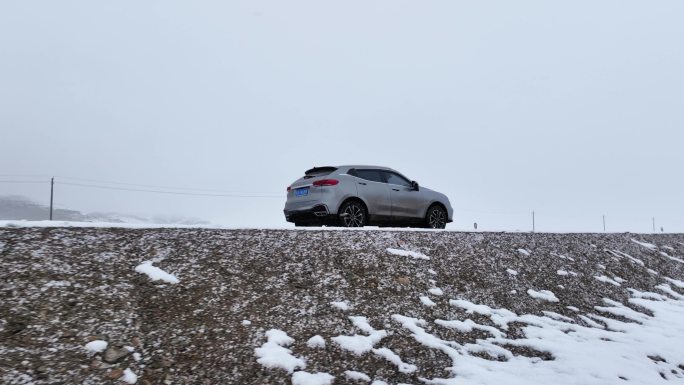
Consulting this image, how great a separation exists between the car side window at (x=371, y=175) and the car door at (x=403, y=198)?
0.21 metres

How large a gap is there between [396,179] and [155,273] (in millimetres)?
7347

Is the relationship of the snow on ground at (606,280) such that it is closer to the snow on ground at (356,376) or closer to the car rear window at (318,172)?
the car rear window at (318,172)

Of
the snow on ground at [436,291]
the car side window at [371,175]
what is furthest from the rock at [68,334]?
the car side window at [371,175]

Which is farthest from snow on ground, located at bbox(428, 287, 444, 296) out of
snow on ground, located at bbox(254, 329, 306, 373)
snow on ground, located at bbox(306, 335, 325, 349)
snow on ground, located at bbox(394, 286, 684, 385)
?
snow on ground, located at bbox(254, 329, 306, 373)

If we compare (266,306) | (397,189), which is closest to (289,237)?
(266,306)

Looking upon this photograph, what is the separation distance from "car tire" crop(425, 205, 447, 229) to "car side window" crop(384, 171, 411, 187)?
3.34 feet

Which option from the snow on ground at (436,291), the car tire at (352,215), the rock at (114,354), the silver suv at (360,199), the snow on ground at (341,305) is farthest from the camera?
the car tire at (352,215)

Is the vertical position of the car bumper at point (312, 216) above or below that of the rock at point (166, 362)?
above

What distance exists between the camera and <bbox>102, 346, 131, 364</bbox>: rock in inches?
A: 183

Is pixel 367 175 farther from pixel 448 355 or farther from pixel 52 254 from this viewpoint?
pixel 52 254

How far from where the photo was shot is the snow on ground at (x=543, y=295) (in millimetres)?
8031

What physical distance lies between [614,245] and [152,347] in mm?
11599

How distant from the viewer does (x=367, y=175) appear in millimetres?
11641

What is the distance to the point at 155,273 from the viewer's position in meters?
6.26
